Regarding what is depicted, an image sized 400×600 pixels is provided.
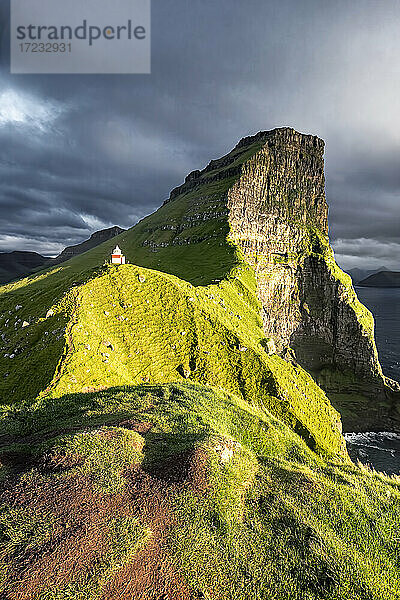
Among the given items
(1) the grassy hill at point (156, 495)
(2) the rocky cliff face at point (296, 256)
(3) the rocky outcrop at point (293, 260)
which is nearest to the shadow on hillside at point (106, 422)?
(1) the grassy hill at point (156, 495)

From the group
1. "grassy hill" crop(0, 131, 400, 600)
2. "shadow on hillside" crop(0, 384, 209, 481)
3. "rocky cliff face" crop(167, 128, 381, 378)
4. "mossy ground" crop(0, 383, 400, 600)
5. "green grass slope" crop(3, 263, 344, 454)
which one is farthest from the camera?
"rocky cliff face" crop(167, 128, 381, 378)

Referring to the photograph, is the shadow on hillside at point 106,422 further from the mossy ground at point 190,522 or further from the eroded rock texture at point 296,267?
the eroded rock texture at point 296,267

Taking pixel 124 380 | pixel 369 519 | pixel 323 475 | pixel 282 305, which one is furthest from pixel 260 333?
pixel 282 305

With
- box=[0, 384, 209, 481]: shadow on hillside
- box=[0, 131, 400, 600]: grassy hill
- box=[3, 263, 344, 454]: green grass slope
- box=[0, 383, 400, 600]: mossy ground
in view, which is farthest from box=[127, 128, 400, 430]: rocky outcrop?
box=[0, 383, 400, 600]: mossy ground

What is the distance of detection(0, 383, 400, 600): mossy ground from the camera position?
837 centimetres

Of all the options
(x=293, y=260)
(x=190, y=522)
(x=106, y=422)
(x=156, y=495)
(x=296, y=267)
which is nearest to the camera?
(x=190, y=522)

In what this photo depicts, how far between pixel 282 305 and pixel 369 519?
376ft

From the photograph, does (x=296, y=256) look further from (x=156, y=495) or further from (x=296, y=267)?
(x=156, y=495)

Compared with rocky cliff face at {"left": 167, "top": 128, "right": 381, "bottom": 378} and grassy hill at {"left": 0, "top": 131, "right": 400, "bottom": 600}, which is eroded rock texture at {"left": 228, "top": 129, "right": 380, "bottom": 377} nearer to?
rocky cliff face at {"left": 167, "top": 128, "right": 381, "bottom": 378}

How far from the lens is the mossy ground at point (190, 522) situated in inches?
329

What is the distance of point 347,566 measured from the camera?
9641mm

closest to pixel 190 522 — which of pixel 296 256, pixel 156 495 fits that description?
pixel 156 495

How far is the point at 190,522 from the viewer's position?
10.3m

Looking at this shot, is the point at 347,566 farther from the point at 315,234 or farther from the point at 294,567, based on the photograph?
the point at 315,234
